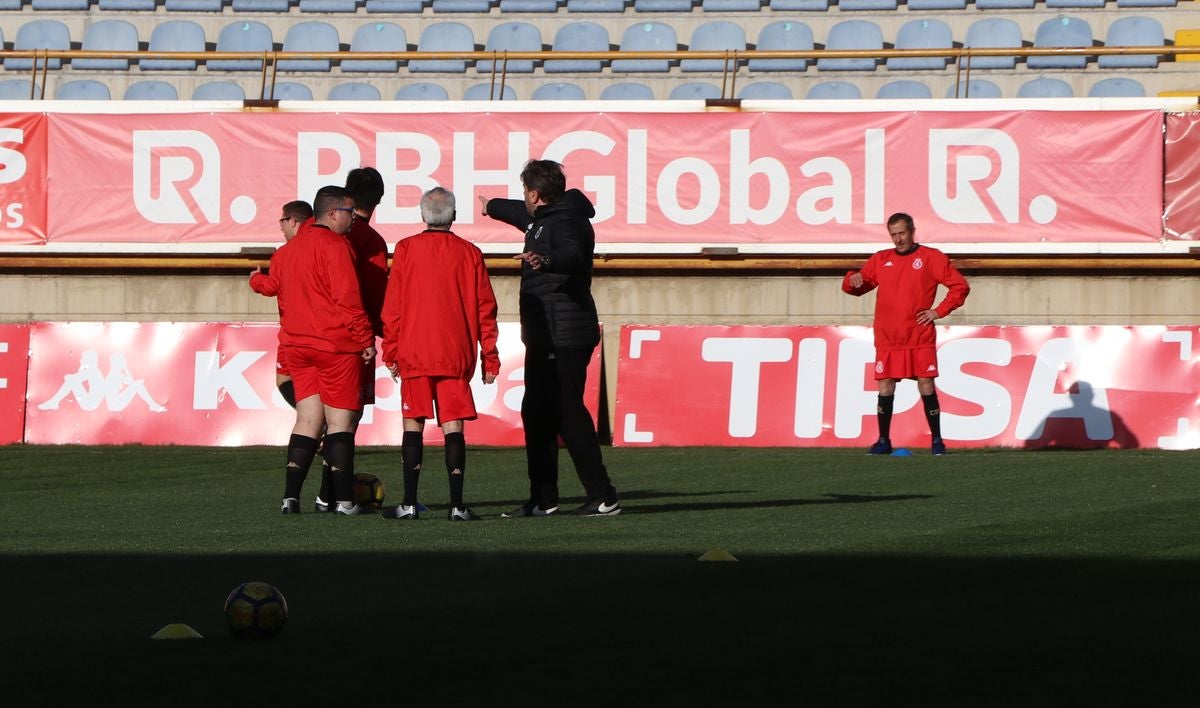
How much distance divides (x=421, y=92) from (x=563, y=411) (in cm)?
1408

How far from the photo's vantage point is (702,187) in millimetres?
19016

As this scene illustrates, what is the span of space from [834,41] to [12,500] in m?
15.0

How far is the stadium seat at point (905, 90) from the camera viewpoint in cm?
2255

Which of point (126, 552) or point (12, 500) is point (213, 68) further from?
point (126, 552)

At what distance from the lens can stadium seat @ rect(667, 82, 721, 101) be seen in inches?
880

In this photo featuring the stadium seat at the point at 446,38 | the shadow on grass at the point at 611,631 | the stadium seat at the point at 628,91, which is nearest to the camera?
the shadow on grass at the point at 611,631

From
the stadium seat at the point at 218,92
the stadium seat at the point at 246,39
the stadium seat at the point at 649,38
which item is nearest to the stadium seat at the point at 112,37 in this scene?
the stadium seat at the point at 246,39

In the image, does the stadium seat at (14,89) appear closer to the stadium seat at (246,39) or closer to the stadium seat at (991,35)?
the stadium seat at (246,39)

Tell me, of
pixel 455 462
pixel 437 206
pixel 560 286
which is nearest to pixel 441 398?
pixel 455 462

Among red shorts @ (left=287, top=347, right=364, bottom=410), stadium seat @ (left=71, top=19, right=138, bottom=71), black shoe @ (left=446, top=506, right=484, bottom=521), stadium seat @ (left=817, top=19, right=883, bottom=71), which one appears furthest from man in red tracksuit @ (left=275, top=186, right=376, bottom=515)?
stadium seat @ (left=71, top=19, right=138, bottom=71)

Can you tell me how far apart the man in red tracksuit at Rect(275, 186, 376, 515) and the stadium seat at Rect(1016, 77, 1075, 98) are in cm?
1477

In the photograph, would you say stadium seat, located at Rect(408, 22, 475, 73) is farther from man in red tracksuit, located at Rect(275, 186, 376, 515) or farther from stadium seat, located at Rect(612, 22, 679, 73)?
man in red tracksuit, located at Rect(275, 186, 376, 515)

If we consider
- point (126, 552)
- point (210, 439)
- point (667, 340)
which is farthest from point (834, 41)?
point (126, 552)

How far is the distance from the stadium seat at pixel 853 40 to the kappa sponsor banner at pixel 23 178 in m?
9.72
